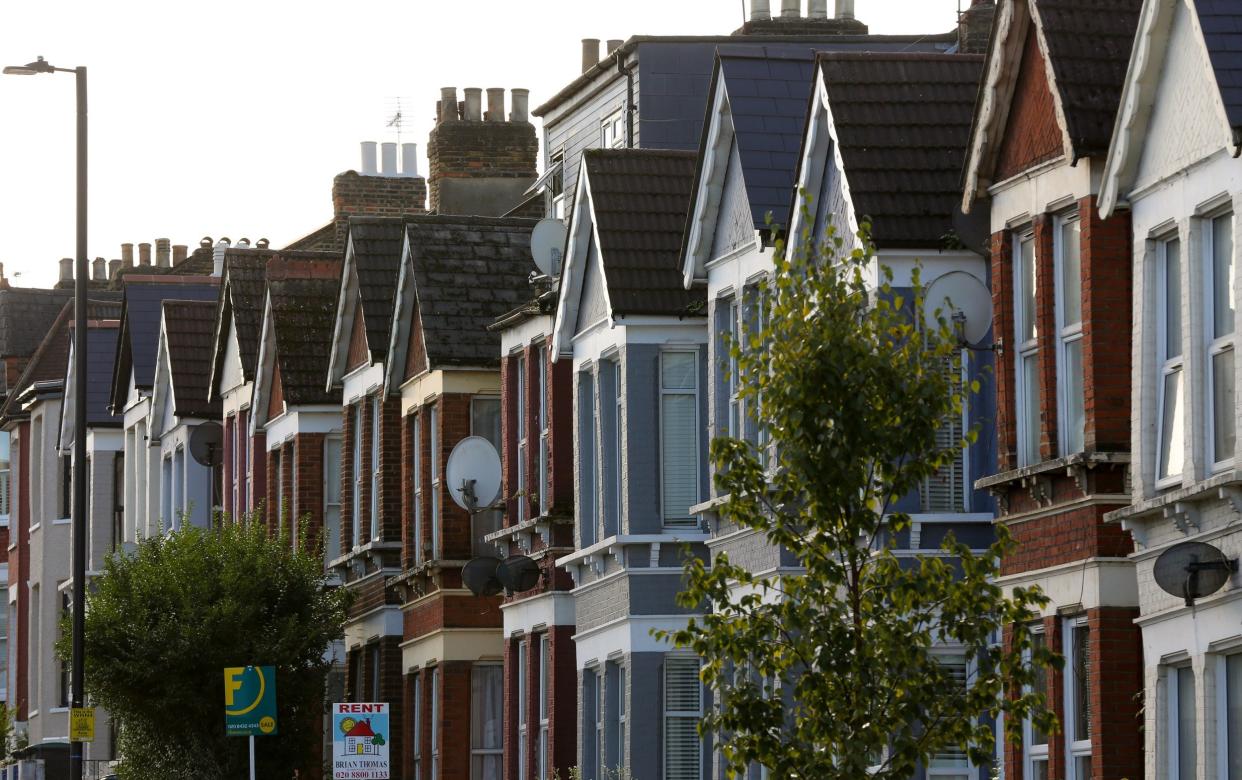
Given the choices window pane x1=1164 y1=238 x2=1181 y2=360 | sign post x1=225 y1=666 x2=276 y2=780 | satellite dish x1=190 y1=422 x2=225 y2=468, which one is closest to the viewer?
window pane x1=1164 y1=238 x2=1181 y2=360

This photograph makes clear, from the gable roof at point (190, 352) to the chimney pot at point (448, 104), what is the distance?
21.0ft

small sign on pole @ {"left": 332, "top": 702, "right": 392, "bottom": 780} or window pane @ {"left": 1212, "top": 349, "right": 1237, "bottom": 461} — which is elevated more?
window pane @ {"left": 1212, "top": 349, "right": 1237, "bottom": 461}

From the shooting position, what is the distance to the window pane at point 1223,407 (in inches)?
722

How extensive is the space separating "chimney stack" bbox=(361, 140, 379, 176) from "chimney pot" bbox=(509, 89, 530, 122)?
5.22m

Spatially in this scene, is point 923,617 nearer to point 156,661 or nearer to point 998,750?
point 998,750

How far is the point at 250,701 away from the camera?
2988 centimetres

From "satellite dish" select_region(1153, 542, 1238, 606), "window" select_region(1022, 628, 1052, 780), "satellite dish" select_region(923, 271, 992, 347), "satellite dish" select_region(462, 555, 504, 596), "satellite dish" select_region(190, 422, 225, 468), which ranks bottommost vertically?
"window" select_region(1022, 628, 1052, 780)

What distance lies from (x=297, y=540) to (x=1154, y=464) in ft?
71.7

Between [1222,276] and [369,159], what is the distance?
33.2 m

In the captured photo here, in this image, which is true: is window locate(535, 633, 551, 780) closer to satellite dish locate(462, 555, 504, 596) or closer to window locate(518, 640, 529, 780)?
window locate(518, 640, 529, 780)

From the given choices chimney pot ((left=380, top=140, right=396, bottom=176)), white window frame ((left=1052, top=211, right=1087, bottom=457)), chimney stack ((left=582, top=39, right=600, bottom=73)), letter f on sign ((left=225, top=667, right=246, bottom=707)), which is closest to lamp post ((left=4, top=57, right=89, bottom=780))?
letter f on sign ((left=225, top=667, right=246, bottom=707))

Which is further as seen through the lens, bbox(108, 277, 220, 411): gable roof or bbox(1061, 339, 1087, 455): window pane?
bbox(108, 277, 220, 411): gable roof

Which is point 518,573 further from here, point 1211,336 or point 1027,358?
point 1211,336

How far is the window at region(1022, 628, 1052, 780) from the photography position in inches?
814
